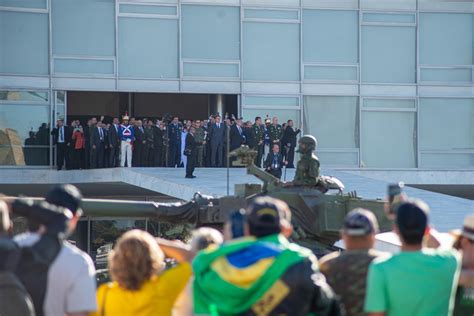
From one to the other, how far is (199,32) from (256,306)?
96.9 ft

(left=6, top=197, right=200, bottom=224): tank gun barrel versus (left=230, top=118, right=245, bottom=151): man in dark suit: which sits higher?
(left=230, top=118, right=245, bottom=151): man in dark suit

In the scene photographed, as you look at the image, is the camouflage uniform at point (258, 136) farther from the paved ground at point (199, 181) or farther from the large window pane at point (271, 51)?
the large window pane at point (271, 51)

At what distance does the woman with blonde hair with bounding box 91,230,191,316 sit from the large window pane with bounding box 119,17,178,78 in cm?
2833

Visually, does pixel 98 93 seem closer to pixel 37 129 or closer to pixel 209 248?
pixel 37 129

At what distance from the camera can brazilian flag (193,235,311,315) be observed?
7.07 m

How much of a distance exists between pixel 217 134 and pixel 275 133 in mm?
1646

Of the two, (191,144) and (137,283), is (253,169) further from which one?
(191,144)

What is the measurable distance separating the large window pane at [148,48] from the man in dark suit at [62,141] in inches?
112

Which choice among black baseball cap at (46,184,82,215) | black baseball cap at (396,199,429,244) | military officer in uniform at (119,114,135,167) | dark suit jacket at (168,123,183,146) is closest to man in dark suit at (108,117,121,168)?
military officer in uniform at (119,114,135,167)

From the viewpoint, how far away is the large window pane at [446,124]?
124 feet

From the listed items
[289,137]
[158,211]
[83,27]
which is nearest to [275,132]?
[289,137]

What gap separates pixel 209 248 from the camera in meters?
7.41

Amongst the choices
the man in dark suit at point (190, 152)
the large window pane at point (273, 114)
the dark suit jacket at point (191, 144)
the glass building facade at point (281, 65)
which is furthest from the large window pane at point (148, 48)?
the dark suit jacket at point (191, 144)

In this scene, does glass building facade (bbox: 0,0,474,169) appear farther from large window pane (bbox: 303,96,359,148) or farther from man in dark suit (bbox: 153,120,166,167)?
man in dark suit (bbox: 153,120,166,167)
